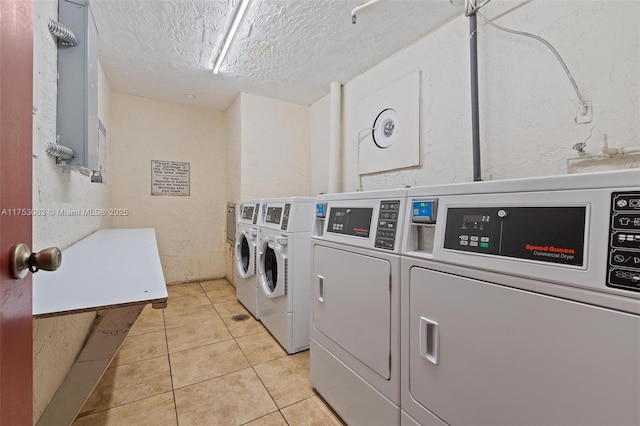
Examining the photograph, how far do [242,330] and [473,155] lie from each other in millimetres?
2355

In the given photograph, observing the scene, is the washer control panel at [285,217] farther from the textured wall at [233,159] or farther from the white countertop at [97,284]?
the textured wall at [233,159]

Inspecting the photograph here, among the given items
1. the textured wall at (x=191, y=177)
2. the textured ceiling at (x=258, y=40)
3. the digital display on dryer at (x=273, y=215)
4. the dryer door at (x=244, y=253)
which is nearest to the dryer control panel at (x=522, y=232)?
the digital display on dryer at (x=273, y=215)

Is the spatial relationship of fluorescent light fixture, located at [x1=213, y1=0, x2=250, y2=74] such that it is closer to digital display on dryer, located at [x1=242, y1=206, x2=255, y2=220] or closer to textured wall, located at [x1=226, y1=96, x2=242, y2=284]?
textured wall, located at [x1=226, y1=96, x2=242, y2=284]

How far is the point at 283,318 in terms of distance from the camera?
7.11 ft

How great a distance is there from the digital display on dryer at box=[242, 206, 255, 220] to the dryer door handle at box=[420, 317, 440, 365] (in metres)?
2.16

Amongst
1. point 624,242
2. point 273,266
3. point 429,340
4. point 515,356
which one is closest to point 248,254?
point 273,266

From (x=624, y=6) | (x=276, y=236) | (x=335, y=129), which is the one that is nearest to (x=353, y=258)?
(x=276, y=236)

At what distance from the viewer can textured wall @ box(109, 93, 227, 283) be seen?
136 inches

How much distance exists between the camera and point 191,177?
Answer: 3854 millimetres

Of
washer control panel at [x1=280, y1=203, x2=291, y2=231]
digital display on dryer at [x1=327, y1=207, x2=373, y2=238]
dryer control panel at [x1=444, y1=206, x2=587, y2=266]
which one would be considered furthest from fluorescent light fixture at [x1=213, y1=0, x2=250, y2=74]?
dryer control panel at [x1=444, y1=206, x2=587, y2=266]

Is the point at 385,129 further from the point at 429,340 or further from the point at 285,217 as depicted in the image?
the point at 429,340

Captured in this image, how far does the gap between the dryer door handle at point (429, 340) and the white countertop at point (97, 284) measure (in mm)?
889

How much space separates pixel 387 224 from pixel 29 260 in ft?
3.67

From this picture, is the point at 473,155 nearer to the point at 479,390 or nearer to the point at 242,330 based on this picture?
the point at 479,390
